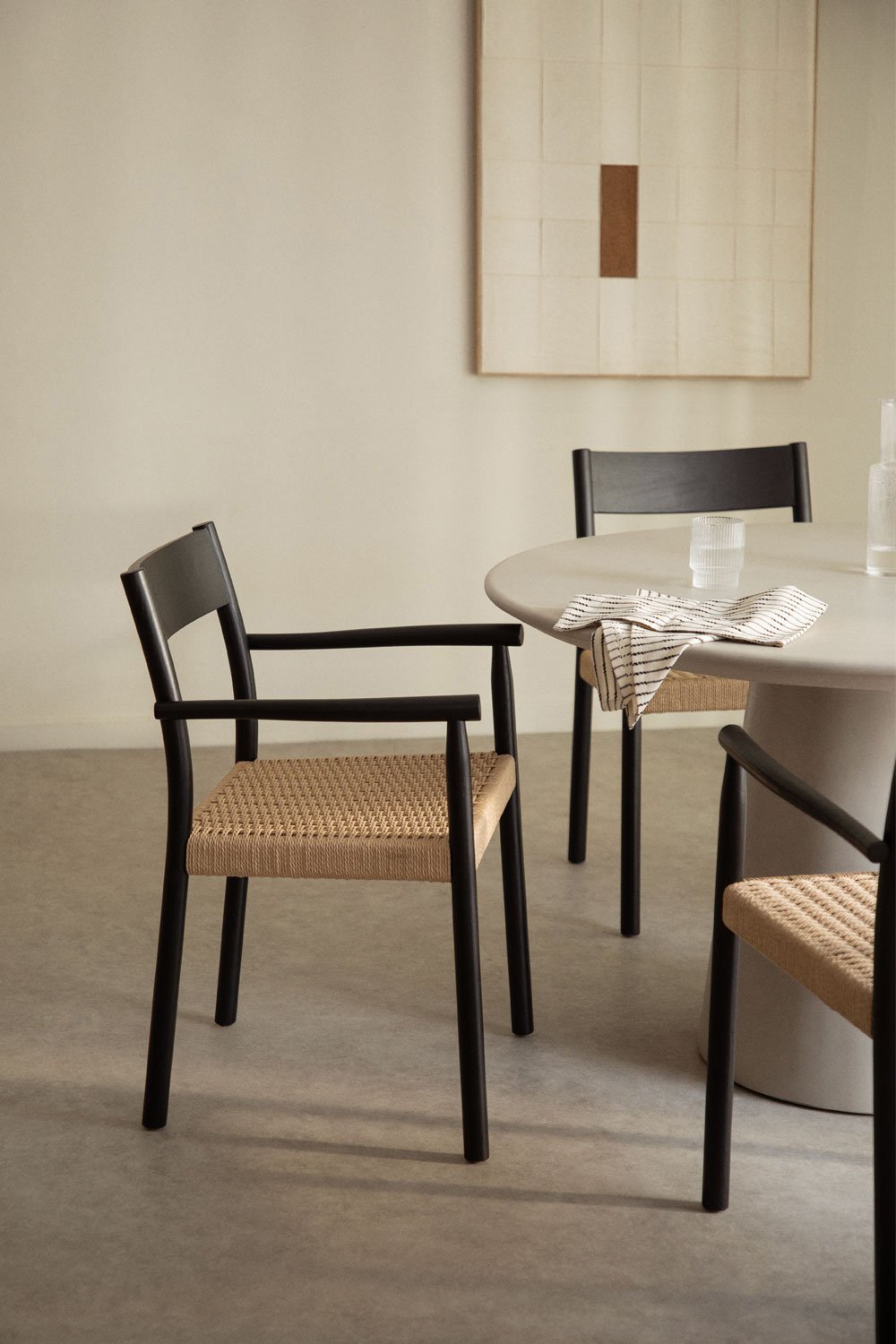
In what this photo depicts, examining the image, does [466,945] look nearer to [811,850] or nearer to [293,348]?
[811,850]

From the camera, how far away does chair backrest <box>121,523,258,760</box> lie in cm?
181

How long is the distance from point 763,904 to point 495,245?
2.60 m

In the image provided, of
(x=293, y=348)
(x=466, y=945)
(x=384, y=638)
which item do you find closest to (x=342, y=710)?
(x=466, y=945)

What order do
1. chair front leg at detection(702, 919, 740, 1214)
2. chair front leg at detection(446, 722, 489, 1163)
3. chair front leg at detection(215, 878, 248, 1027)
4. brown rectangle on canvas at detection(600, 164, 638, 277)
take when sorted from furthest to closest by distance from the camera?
1. brown rectangle on canvas at detection(600, 164, 638, 277)
2. chair front leg at detection(215, 878, 248, 1027)
3. chair front leg at detection(446, 722, 489, 1163)
4. chair front leg at detection(702, 919, 740, 1214)

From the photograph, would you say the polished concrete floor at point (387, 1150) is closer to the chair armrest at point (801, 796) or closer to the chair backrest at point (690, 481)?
the chair armrest at point (801, 796)

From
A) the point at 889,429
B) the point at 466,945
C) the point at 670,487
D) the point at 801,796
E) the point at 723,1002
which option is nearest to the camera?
the point at 801,796

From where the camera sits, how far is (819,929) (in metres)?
1.45

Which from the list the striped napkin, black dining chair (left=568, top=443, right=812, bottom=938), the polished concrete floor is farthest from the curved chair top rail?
black dining chair (left=568, top=443, right=812, bottom=938)

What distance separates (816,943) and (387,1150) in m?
0.73

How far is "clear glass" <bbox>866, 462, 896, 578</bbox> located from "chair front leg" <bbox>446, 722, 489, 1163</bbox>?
0.70 metres

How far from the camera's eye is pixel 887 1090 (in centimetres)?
130

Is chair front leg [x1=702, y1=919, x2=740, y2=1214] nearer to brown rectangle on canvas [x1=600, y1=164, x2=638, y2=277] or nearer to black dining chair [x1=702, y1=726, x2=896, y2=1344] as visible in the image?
black dining chair [x1=702, y1=726, x2=896, y2=1344]

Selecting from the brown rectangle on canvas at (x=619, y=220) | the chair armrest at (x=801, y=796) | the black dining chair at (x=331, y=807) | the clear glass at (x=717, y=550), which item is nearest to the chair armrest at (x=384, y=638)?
the black dining chair at (x=331, y=807)

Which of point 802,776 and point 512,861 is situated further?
point 512,861
